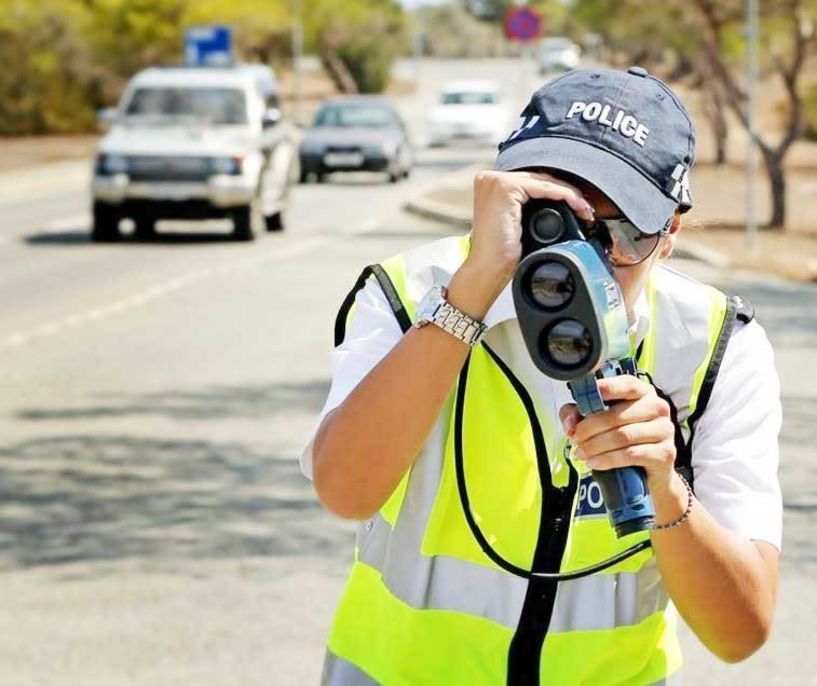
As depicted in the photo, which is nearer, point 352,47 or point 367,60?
point 367,60

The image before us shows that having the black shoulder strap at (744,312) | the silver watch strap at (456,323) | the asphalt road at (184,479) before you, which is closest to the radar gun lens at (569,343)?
the silver watch strap at (456,323)

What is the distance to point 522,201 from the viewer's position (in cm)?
223

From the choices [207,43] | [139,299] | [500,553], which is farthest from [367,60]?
[500,553]

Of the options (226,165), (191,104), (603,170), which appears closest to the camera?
(603,170)

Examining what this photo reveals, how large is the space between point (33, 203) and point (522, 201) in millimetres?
28970

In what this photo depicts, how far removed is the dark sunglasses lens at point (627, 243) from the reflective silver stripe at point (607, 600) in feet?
1.40

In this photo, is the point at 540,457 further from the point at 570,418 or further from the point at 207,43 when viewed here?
the point at 207,43

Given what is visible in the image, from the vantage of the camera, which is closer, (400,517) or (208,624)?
(400,517)

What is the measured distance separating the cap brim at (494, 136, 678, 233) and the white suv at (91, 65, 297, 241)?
1947cm

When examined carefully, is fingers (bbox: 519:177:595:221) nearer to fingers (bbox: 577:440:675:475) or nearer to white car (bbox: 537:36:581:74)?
fingers (bbox: 577:440:675:475)

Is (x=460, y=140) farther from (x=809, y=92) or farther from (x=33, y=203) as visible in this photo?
(x=33, y=203)

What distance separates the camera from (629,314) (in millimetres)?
2469

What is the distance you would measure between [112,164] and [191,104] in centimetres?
169

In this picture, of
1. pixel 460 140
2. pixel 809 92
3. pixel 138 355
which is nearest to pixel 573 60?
pixel 460 140
